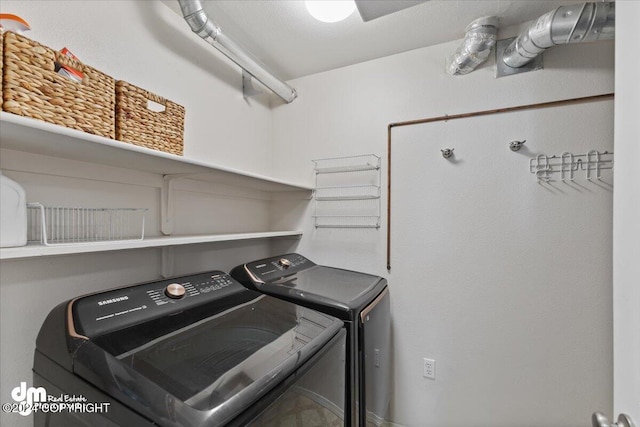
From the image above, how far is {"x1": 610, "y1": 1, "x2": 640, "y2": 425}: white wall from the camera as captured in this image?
0.59m

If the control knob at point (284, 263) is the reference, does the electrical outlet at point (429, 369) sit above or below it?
below

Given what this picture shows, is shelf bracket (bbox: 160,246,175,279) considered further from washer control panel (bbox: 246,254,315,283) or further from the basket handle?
the basket handle

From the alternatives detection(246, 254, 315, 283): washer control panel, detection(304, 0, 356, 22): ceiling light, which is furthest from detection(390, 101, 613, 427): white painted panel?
detection(304, 0, 356, 22): ceiling light

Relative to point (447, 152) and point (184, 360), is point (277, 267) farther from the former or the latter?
point (447, 152)

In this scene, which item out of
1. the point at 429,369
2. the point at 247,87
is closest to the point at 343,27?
the point at 247,87

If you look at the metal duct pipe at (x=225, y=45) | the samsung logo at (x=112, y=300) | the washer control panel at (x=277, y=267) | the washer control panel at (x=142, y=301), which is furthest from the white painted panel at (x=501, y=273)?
the samsung logo at (x=112, y=300)

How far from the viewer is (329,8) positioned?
1.35m

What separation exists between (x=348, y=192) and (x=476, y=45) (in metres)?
1.17

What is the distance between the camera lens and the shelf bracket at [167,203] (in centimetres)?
150

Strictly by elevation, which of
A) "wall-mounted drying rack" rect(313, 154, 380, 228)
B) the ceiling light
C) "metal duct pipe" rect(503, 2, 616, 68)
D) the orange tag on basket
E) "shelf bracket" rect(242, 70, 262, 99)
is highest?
the ceiling light

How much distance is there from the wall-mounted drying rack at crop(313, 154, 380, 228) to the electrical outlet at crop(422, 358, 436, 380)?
96 cm

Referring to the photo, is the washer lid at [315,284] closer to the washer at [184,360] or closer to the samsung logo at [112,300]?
the washer at [184,360]

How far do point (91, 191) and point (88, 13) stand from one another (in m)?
0.78

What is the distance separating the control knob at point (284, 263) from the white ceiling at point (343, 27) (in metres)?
1.47
